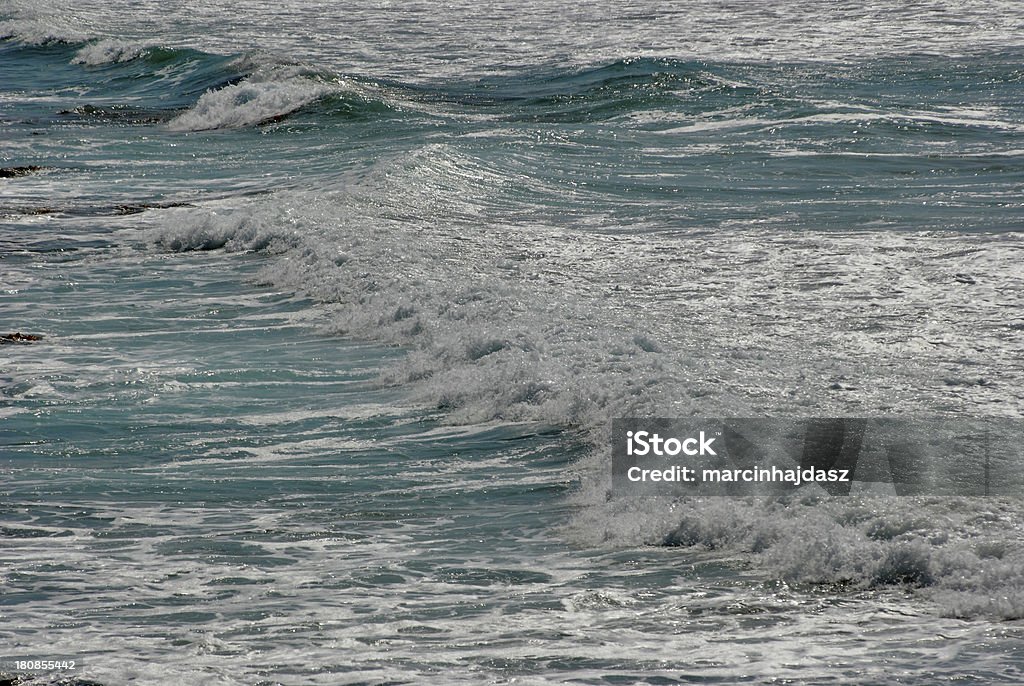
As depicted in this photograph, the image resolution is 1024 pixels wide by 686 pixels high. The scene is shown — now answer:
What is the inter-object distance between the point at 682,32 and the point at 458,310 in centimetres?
2320

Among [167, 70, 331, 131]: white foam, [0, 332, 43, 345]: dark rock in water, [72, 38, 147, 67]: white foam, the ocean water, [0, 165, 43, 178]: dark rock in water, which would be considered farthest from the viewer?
[72, 38, 147, 67]: white foam

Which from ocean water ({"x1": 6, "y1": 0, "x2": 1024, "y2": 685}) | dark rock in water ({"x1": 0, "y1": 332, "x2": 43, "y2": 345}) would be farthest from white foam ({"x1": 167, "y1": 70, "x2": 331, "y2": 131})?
dark rock in water ({"x1": 0, "y1": 332, "x2": 43, "y2": 345})

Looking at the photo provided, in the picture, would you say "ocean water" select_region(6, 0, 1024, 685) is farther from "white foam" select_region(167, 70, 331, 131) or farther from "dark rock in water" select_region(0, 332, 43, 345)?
"white foam" select_region(167, 70, 331, 131)

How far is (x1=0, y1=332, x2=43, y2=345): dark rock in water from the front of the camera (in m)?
10.5

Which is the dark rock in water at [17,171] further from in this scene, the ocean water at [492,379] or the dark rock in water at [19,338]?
the dark rock in water at [19,338]

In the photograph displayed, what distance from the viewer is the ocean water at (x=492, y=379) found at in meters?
5.80

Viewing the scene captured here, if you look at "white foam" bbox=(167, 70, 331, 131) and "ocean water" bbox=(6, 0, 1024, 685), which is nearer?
"ocean water" bbox=(6, 0, 1024, 685)

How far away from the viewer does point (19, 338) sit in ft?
34.6

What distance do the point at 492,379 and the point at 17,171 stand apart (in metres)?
11.5

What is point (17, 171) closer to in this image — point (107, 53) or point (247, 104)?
point (247, 104)

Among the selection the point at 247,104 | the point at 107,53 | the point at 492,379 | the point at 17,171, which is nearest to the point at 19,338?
the point at 492,379

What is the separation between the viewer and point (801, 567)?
6.32m

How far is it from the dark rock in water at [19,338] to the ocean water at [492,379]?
5.8 inches

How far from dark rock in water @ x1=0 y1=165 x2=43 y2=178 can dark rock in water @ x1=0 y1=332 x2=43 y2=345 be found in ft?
27.0
